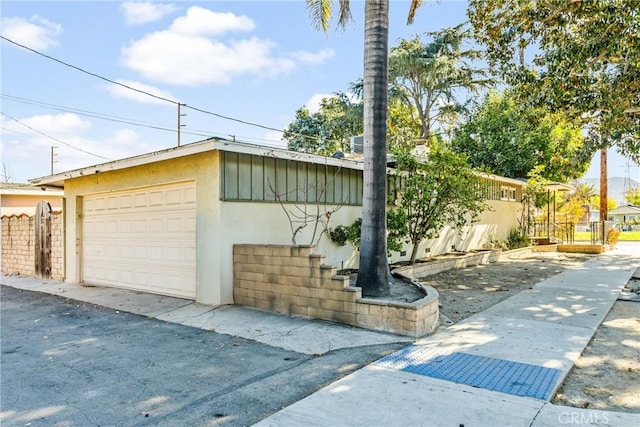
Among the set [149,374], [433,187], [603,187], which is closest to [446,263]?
[433,187]

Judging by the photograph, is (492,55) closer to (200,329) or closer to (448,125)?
(200,329)

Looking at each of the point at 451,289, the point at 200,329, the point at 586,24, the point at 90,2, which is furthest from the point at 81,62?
the point at 586,24

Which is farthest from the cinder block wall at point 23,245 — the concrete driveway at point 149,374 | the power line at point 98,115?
the power line at point 98,115

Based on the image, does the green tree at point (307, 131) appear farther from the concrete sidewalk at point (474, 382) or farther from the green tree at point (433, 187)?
the concrete sidewalk at point (474, 382)

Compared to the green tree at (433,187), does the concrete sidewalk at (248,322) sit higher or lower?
lower

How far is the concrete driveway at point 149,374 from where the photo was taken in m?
3.59

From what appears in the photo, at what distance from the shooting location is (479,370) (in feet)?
14.4

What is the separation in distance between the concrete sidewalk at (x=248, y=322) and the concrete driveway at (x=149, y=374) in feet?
0.68

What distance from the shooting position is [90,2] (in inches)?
442

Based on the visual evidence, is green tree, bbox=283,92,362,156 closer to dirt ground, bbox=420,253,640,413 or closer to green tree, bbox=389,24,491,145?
green tree, bbox=389,24,491,145

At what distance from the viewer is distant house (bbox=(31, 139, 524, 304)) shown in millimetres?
7746

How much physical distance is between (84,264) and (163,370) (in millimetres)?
7875

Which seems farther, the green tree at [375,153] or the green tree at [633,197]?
the green tree at [633,197]

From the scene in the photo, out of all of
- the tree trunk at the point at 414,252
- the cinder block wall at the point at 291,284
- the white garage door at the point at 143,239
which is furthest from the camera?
the tree trunk at the point at 414,252
